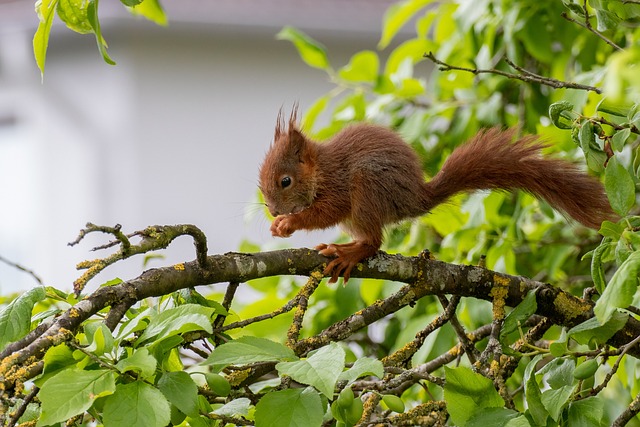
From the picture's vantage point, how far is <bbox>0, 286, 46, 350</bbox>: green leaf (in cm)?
102

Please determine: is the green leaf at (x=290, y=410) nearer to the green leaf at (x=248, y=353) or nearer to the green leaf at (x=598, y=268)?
the green leaf at (x=248, y=353)

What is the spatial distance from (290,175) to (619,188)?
3.47ft

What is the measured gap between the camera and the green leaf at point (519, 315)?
1.26 meters

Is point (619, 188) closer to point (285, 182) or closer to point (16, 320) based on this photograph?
point (16, 320)

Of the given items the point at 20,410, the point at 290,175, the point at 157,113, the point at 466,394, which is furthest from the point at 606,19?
the point at 157,113

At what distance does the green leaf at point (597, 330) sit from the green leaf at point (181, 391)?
49cm

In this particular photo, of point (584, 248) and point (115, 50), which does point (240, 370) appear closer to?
point (584, 248)

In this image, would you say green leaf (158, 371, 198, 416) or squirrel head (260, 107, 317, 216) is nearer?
green leaf (158, 371, 198, 416)

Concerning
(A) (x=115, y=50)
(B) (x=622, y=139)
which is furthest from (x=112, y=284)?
(A) (x=115, y=50)

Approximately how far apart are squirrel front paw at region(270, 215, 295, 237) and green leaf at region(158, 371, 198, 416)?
93 centimetres

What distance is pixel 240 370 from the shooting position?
3.83ft

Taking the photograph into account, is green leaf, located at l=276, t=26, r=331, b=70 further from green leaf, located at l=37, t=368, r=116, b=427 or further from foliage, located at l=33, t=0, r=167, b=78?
green leaf, located at l=37, t=368, r=116, b=427

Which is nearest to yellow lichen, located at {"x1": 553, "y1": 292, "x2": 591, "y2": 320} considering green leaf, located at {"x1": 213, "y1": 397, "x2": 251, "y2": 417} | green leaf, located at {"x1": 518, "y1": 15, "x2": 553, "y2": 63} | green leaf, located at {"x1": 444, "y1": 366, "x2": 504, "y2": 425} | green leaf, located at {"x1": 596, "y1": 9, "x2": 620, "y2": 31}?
green leaf, located at {"x1": 444, "y1": 366, "x2": 504, "y2": 425}

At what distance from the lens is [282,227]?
76.0 inches
